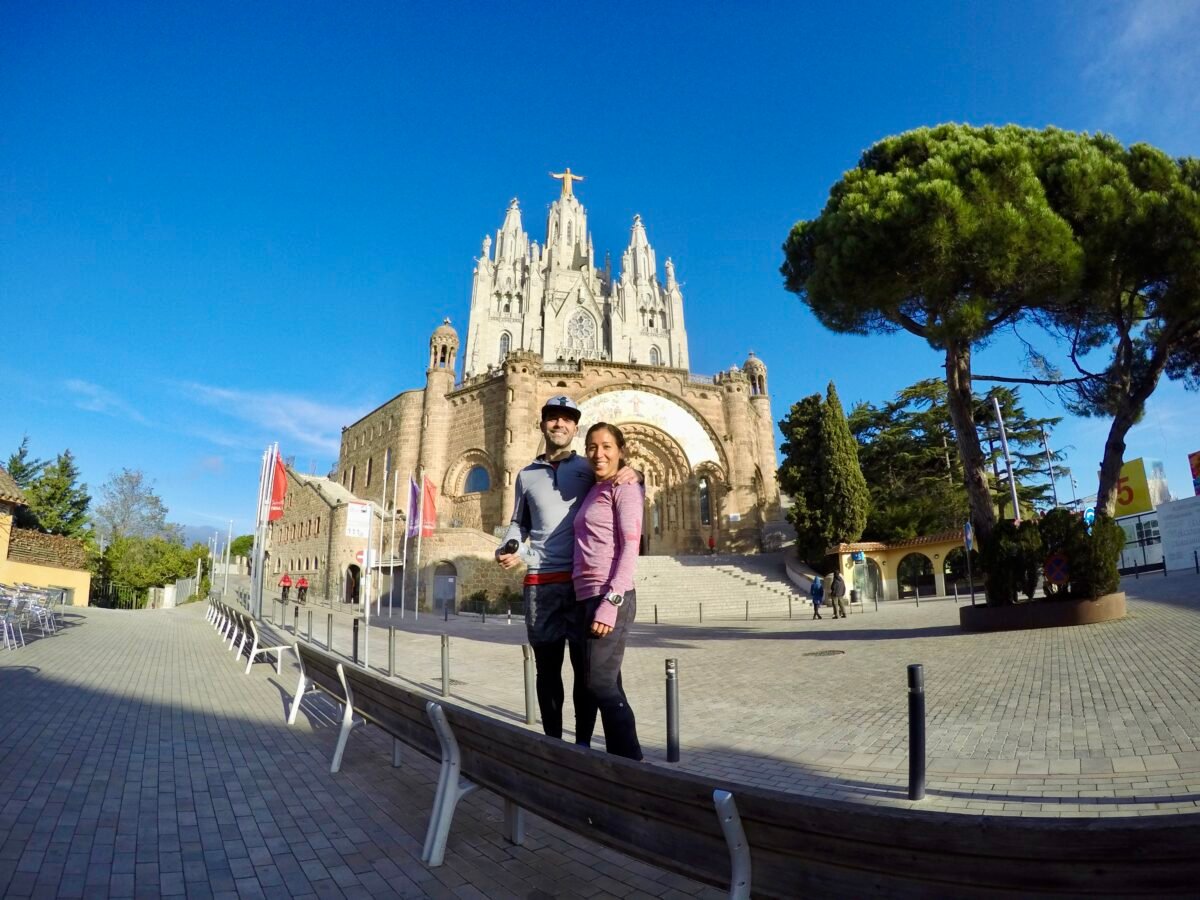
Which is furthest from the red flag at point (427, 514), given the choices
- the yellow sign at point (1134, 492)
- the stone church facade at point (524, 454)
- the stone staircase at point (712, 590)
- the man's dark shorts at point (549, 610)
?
the yellow sign at point (1134, 492)

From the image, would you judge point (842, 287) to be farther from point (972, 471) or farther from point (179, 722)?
point (179, 722)

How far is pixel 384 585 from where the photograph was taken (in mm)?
31594

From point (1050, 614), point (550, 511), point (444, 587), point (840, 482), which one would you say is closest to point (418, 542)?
point (444, 587)

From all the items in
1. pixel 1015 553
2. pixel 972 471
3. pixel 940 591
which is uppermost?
pixel 972 471

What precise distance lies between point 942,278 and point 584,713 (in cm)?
1123

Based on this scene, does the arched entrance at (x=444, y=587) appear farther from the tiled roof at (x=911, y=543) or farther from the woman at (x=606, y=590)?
the woman at (x=606, y=590)

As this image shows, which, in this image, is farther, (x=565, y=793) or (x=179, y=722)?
(x=179, y=722)

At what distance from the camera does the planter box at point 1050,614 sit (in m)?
10.9

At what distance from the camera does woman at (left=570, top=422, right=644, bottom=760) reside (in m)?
3.00

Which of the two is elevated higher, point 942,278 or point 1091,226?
point 1091,226

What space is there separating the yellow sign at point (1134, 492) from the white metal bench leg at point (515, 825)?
43260 mm

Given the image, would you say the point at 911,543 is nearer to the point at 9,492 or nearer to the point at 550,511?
the point at 550,511

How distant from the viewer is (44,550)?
21.5m

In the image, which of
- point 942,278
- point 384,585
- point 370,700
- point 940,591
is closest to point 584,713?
point 370,700
